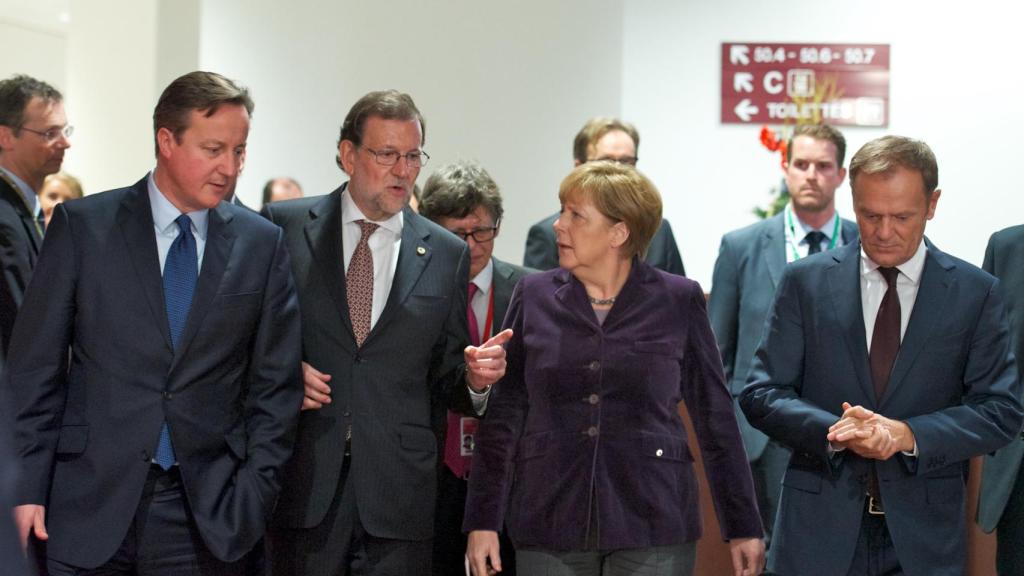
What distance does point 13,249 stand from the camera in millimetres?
4328

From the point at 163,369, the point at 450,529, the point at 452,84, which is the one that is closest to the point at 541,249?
the point at 450,529

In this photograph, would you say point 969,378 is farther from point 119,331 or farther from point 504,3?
point 504,3

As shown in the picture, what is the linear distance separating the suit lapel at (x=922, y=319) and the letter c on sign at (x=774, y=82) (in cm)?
419

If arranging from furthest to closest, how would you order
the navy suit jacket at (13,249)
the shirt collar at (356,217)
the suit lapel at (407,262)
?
the navy suit jacket at (13,249)
the shirt collar at (356,217)
the suit lapel at (407,262)

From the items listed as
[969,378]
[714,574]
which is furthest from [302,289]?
[714,574]

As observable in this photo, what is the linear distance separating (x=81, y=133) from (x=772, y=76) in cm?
422

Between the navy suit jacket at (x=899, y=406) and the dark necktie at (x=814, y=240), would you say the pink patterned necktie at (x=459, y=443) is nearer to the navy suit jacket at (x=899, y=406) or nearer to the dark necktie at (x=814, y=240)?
the navy suit jacket at (x=899, y=406)

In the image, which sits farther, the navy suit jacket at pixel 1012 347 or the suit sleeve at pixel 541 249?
the suit sleeve at pixel 541 249

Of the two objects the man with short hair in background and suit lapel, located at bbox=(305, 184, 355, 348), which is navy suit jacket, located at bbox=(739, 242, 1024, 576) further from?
→ the man with short hair in background

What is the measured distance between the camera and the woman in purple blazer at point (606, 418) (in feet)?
10.2

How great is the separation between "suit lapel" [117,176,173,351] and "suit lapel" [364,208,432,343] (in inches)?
22.3

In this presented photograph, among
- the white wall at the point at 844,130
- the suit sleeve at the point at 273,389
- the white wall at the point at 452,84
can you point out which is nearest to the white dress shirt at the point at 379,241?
the suit sleeve at the point at 273,389

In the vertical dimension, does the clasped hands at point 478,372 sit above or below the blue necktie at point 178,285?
below

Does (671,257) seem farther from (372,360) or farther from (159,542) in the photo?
(159,542)
